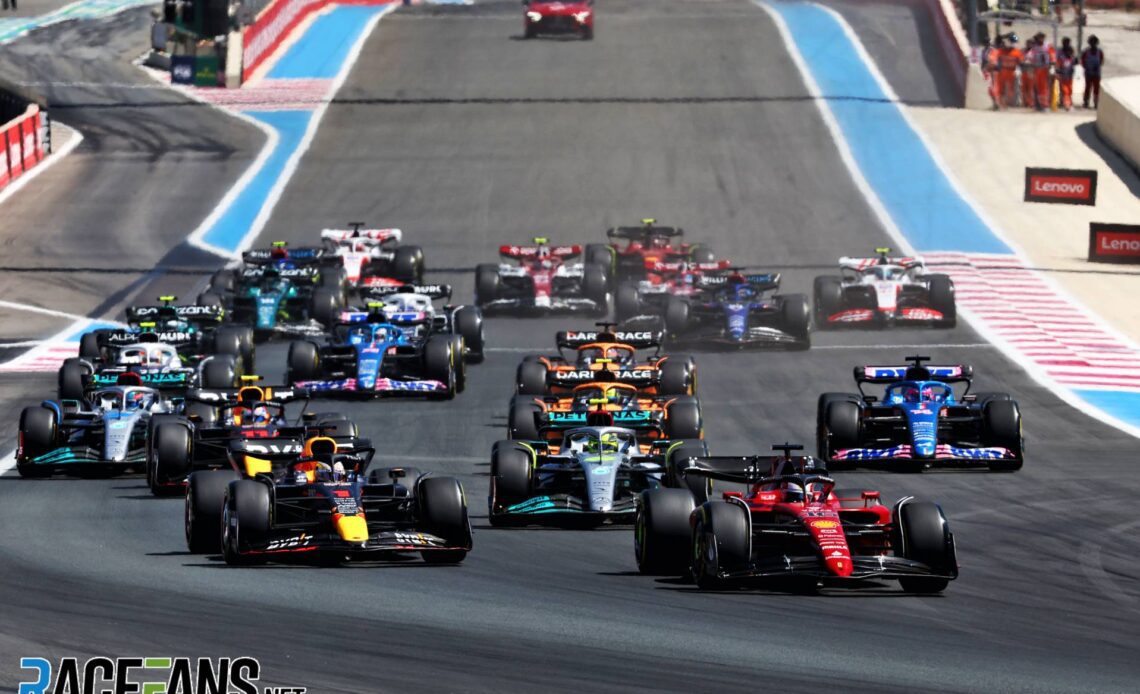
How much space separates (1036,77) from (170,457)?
45629 mm

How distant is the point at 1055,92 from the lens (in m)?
67.6

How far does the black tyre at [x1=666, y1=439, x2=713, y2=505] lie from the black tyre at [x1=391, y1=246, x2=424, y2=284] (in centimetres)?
2228

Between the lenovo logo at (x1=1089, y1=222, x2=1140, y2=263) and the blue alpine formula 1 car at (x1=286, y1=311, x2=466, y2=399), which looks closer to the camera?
the blue alpine formula 1 car at (x1=286, y1=311, x2=466, y2=399)

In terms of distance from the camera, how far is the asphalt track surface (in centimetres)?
1758

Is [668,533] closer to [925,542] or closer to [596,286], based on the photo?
[925,542]

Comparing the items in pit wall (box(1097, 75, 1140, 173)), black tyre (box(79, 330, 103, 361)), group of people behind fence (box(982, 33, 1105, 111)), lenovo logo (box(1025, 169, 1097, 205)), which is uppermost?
Answer: group of people behind fence (box(982, 33, 1105, 111))

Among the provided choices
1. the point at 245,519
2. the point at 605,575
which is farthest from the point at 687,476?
the point at 245,519

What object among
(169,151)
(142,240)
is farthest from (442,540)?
(169,151)

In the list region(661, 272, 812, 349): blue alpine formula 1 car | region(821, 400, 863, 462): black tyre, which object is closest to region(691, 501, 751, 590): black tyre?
region(821, 400, 863, 462): black tyre

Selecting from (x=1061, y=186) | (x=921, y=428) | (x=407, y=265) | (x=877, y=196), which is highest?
(x=1061, y=186)

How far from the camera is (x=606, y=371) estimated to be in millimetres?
31578

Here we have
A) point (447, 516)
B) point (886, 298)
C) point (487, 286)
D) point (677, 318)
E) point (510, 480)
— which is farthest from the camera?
point (487, 286)

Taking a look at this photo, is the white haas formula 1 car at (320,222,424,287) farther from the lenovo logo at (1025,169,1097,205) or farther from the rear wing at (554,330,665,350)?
the lenovo logo at (1025,169,1097,205)

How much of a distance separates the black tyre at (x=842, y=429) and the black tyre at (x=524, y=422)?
3.85 metres
